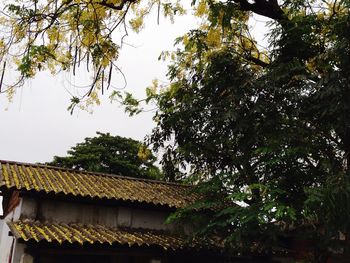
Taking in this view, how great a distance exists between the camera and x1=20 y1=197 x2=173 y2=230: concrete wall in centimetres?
1236

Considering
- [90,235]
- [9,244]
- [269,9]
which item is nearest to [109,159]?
[9,244]

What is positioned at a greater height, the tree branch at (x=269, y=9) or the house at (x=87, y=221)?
the tree branch at (x=269, y=9)

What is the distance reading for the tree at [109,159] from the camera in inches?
1163

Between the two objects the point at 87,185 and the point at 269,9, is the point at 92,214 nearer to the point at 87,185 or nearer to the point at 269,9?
the point at 87,185

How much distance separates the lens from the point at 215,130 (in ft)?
34.9

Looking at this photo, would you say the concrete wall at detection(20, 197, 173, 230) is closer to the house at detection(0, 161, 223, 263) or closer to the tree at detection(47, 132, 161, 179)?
the house at detection(0, 161, 223, 263)

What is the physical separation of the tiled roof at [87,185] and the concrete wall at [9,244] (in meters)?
0.87

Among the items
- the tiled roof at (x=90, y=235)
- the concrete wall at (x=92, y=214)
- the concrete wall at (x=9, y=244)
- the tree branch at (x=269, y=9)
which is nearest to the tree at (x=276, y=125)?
the tree branch at (x=269, y=9)

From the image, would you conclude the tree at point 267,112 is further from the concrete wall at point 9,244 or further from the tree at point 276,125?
the concrete wall at point 9,244

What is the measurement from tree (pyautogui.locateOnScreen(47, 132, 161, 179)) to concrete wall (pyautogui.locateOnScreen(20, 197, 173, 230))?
14.7 metres

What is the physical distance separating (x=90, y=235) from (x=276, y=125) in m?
6.01

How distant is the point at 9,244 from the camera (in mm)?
14078

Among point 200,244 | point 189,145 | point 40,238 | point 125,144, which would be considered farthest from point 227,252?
point 125,144

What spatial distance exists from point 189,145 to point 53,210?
4.75 meters
